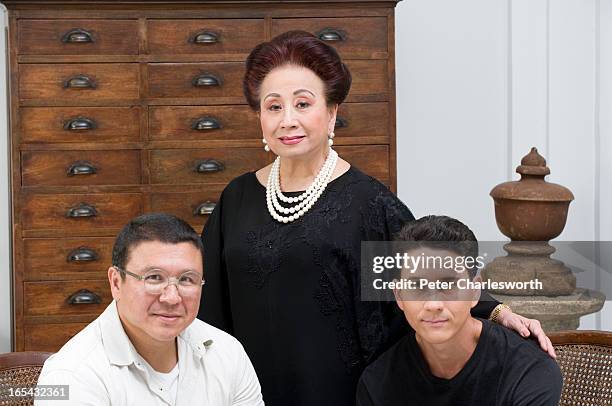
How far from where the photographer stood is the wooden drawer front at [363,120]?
426cm

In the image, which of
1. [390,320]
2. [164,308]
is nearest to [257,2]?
[390,320]

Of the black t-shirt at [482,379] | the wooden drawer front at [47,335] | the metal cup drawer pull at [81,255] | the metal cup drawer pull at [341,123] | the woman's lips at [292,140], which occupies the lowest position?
the wooden drawer front at [47,335]

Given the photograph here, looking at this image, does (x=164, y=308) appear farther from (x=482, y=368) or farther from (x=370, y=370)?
(x=482, y=368)

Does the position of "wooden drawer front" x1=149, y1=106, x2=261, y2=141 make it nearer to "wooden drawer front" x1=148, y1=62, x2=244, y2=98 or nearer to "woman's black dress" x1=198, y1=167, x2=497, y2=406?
"wooden drawer front" x1=148, y1=62, x2=244, y2=98

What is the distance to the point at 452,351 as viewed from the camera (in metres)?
2.21

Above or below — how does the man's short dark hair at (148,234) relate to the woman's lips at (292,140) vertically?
below

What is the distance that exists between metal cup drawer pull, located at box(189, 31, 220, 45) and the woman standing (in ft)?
5.73

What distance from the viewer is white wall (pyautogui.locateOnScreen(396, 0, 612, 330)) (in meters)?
5.01

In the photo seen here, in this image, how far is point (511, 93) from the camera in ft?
16.6

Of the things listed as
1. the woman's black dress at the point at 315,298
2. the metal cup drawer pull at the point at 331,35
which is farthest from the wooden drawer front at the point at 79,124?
the woman's black dress at the point at 315,298

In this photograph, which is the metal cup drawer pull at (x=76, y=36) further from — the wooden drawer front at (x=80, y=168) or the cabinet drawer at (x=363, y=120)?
A: the cabinet drawer at (x=363, y=120)

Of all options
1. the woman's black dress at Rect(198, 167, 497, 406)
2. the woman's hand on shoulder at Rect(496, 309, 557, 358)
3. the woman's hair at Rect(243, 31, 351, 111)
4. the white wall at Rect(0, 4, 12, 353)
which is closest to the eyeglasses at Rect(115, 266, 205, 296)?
the woman's black dress at Rect(198, 167, 497, 406)

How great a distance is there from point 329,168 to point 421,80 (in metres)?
2.66

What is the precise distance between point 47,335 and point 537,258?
6.72 ft
